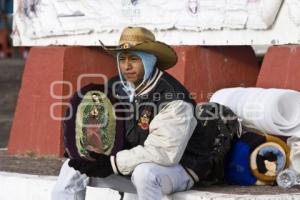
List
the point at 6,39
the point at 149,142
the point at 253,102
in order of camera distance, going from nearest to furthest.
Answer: the point at 149,142
the point at 253,102
the point at 6,39

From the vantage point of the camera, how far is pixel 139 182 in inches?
227

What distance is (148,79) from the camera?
6.16 metres

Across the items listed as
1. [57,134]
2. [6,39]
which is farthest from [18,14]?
[6,39]

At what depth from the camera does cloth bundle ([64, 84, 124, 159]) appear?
614cm

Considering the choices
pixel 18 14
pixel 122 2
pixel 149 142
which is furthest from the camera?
pixel 18 14

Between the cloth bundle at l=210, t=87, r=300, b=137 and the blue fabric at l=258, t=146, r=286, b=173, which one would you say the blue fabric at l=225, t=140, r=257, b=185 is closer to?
the blue fabric at l=258, t=146, r=286, b=173

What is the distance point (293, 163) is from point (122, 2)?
2.65 metres

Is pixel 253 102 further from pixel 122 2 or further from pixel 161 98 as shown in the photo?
pixel 122 2

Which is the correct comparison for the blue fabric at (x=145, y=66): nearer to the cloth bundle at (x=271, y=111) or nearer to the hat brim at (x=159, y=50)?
the hat brim at (x=159, y=50)

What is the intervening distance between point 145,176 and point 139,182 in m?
0.05

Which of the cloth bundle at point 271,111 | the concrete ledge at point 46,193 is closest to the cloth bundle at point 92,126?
the concrete ledge at point 46,193

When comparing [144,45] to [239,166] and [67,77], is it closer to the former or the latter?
[239,166]

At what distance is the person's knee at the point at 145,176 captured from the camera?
5777 millimetres

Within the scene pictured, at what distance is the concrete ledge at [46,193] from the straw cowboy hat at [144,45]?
830mm
